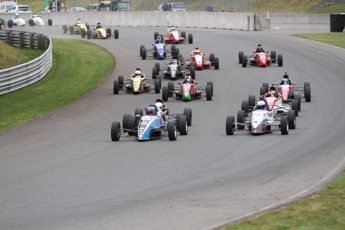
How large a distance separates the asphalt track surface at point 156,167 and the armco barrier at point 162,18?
3055 centimetres

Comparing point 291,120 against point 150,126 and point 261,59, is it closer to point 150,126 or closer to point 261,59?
point 150,126

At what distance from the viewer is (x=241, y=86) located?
35.4 m

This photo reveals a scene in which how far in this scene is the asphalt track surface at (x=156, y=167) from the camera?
14500mm

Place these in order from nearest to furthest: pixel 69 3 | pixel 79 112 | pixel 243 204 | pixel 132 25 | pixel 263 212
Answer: pixel 263 212
pixel 243 204
pixel 79 112
pixel 132 25
pixel 69 3

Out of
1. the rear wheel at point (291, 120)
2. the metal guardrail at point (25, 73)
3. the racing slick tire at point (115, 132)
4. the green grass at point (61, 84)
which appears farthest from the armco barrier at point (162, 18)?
the racing slick tire at point (115, 132)

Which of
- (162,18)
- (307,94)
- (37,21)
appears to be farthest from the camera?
(37,21)

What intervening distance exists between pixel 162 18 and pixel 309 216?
59.9 metres

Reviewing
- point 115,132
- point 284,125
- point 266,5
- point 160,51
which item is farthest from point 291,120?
point 266,5

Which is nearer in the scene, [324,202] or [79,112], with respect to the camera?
[324,202]

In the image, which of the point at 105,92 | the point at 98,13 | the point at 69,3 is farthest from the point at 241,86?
the point at 69,3

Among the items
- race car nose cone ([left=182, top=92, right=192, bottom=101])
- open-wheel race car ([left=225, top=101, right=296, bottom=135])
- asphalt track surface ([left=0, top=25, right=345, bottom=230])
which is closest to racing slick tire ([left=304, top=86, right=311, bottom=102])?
asphalt track surface ([left=0, top=25, right=345, bottom=230])

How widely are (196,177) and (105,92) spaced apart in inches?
694

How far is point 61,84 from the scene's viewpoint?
37.9 meters

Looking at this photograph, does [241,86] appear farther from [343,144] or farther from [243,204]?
[243,204]
